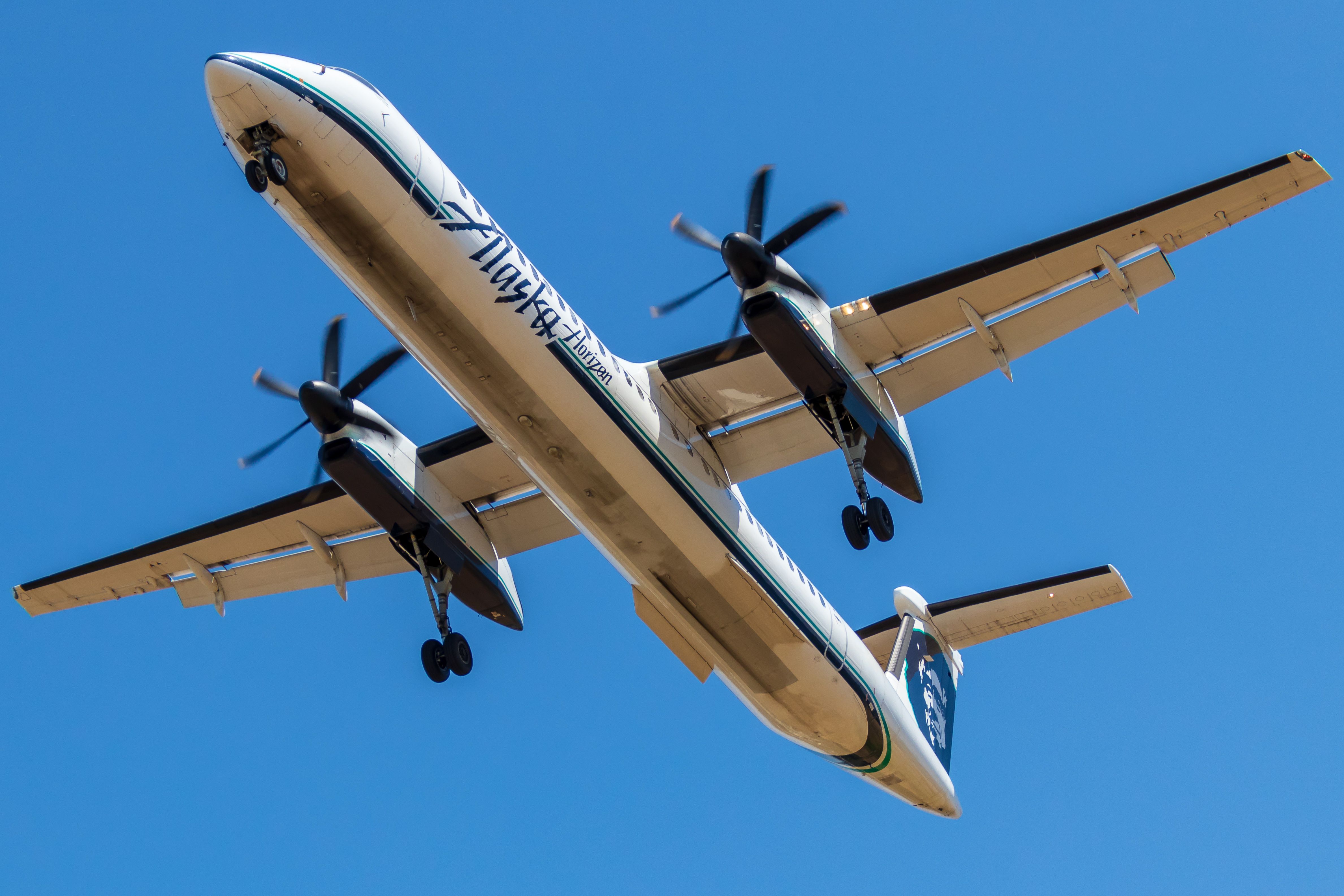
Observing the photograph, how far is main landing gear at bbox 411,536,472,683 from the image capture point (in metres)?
17.2

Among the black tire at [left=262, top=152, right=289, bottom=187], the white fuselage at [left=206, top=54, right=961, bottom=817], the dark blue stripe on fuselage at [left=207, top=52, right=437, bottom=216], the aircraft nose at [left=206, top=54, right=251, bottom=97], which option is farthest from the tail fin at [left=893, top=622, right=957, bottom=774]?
the aircraft nose at [left=206, top=54, right=251, bottom=97]

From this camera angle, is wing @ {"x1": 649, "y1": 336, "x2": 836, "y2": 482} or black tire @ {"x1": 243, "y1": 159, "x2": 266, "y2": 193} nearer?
black tire @ {"x1": 243, "y1": 159, "x2": 266, "y2": 193}

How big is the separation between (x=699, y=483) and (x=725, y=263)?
9.00 feet

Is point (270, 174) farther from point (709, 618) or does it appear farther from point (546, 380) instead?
Result: point (709, 618)

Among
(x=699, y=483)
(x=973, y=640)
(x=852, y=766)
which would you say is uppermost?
(x=973, y=640)

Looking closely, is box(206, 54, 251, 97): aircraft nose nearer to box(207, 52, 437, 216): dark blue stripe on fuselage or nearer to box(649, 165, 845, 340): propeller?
box(207, 52, 437, 216): dark blue stripe on fuselage

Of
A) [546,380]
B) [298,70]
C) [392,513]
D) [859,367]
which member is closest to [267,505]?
[392,513]

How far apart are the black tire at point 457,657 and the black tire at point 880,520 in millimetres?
5806

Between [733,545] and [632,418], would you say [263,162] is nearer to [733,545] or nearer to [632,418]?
[632,418]

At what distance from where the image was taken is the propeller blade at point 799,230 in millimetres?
15438

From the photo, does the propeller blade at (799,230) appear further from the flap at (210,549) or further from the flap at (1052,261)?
the flap at (210,549)

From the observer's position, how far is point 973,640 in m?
20.6

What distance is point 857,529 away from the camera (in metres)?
16.5

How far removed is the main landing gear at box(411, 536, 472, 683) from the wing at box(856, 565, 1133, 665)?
7.07 m
